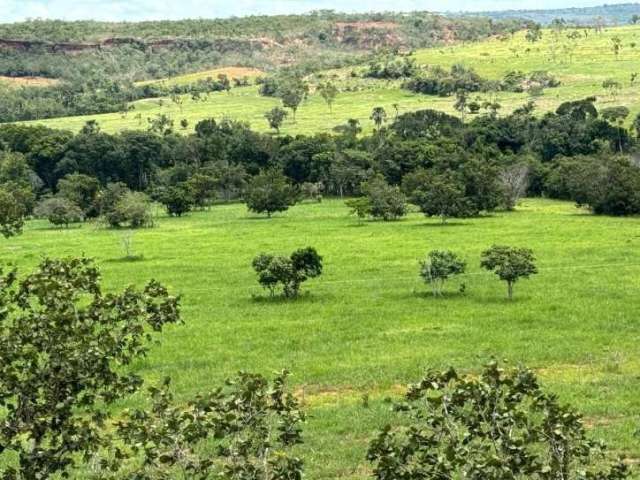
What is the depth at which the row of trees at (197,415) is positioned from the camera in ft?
26.9

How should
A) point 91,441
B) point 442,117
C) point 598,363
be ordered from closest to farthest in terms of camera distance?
point 91,441, point 598,363, point 442,117

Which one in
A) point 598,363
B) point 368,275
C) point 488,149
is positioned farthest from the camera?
point 488,149

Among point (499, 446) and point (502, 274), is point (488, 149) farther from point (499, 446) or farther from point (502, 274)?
point (499, 446)

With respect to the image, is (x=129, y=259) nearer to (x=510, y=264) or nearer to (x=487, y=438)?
(x=510, y=264)

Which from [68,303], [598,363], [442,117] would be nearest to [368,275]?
[598,363]

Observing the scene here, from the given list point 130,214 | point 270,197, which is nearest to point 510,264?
point 270,197

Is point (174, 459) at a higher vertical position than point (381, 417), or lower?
higher

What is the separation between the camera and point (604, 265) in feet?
165

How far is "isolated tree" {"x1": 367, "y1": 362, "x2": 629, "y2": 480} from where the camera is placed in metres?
7.99

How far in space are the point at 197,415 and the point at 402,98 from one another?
160 m

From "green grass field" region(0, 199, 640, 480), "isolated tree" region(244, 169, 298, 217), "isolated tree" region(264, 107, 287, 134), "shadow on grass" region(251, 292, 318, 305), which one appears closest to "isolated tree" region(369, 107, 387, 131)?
"isolated tree" region(264, 107, 287, 134)

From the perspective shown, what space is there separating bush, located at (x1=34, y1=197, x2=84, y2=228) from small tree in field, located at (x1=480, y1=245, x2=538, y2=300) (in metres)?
56.5

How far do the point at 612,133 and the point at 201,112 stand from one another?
86.1 metres

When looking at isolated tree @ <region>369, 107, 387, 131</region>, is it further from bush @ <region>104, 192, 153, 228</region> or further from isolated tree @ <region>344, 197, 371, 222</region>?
bush @ <region>104, 192, 153, 228</region>
